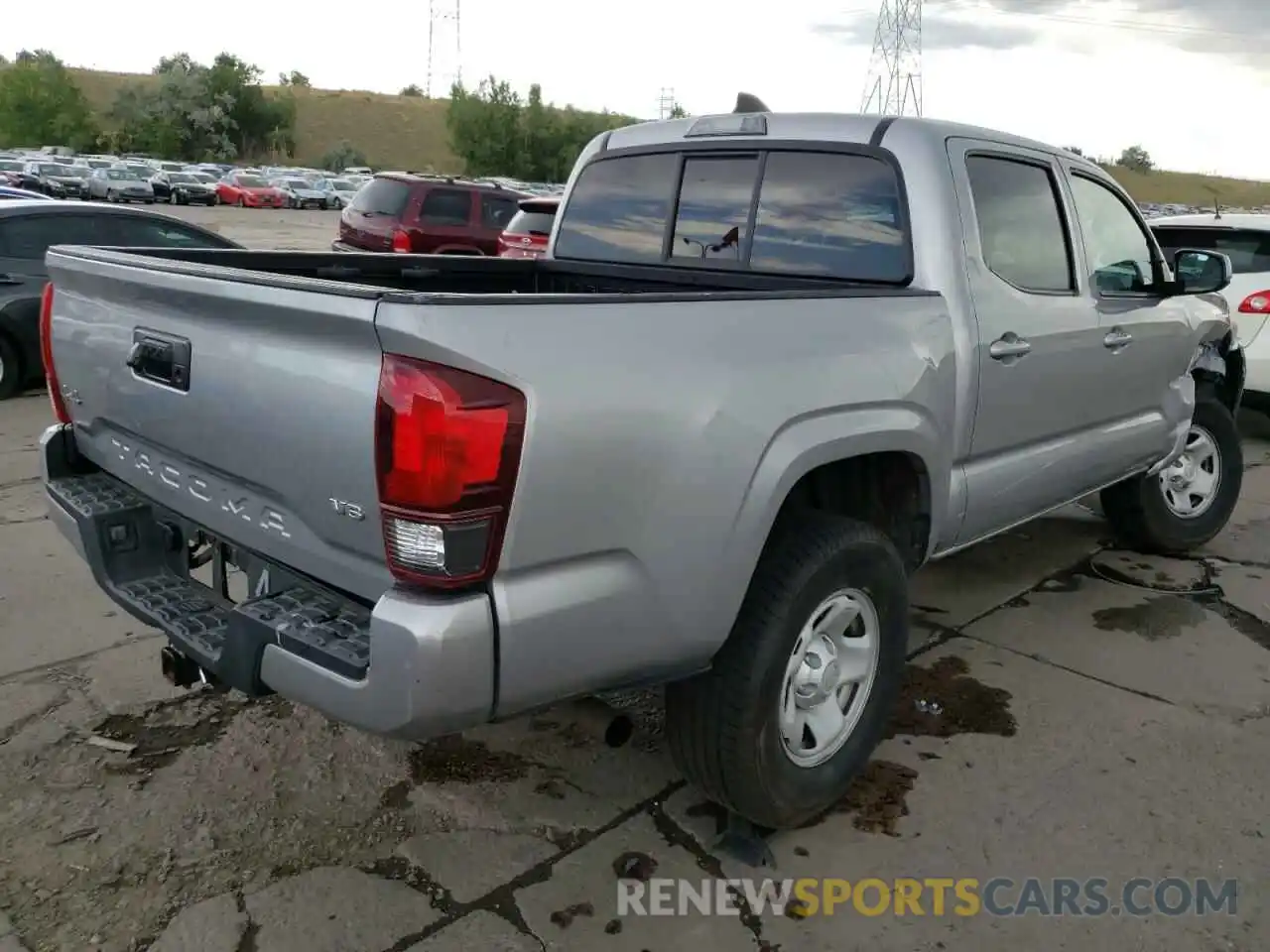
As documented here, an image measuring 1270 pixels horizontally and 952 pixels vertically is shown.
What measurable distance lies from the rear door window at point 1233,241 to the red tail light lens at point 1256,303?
173mm

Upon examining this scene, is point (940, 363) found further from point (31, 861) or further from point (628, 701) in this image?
point (31, 861)

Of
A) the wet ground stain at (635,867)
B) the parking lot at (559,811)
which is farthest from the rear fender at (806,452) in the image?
the wet ground stain at (635,867)

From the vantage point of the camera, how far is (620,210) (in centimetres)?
428

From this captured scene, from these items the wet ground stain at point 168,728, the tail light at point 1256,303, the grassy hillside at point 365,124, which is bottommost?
the wet ground stain at point 168,728

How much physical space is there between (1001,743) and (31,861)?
293 cm

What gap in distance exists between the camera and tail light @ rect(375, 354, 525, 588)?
6.57ft

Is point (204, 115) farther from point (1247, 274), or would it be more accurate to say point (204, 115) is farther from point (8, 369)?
point (1247, 274)

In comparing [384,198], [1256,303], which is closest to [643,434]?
[1256,303]

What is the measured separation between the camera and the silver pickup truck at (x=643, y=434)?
2068 mm

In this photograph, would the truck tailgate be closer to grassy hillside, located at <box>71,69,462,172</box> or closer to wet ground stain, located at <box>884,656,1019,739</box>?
wet ground stain, located at <box>884,656,1019,739</box>

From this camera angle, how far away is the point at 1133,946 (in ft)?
8.52

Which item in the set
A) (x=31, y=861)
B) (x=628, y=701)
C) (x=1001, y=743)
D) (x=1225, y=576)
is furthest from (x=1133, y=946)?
(x=1225, y=576)

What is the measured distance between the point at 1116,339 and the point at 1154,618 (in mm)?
1335

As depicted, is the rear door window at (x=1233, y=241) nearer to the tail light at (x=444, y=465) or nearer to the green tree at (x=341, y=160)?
the tail light at (x=444, y=465)
